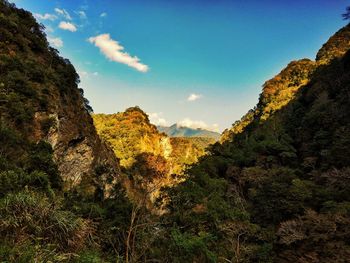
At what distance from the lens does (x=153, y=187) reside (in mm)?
14500

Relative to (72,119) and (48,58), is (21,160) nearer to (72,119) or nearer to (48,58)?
(72,119)

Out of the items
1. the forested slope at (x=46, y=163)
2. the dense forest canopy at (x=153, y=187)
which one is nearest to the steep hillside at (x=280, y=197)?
the dense forest canopy at (x=153, y=187)

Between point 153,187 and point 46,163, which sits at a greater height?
point 46,163

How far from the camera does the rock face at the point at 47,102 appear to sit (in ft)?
86.1

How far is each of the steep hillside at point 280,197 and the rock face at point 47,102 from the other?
468 inches

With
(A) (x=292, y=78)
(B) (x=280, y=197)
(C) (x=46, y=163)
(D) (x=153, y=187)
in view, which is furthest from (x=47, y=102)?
(A) (x=292, y=78)

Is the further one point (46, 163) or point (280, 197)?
point (280, 197)

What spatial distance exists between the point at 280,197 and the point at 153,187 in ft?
42.9

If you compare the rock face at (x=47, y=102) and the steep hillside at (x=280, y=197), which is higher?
the rock face at (x=47, y=102)

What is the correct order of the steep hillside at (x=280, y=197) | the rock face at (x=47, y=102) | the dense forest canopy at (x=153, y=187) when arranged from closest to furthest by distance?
the dense forest canopy at (x=153, y=187) < the steep hillside at (x=280, y=197) < the rock face at (x=47, y=102)

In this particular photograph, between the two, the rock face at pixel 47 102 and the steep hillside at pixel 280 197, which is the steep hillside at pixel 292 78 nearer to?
the steep hillside at pixel 280 197

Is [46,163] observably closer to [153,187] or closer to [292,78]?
[153,187]

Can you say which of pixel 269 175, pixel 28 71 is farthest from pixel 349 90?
pixel 28 71

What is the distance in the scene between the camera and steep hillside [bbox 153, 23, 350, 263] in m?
18.7
